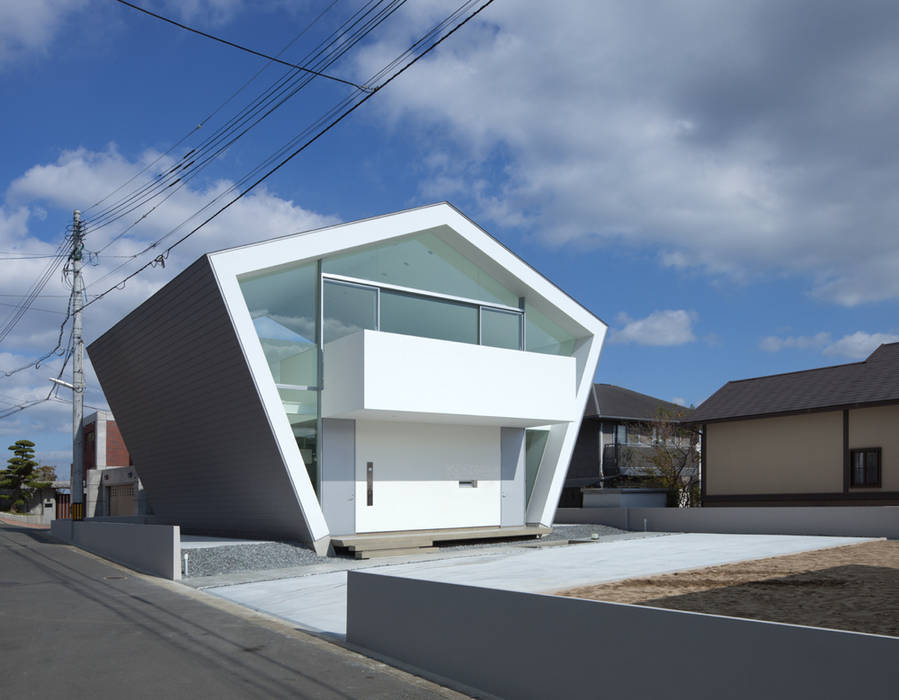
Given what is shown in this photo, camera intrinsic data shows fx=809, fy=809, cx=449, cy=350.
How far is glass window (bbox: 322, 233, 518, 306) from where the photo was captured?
802 inches

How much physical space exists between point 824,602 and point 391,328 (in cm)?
1311

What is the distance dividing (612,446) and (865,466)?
14726 mm

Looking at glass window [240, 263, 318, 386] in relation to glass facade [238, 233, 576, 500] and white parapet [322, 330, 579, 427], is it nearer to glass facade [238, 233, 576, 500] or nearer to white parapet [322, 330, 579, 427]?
glass facade [238, 233, 576, 500]

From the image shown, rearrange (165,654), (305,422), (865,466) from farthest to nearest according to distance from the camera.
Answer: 1. (865,466)
2. (305,422)
3. (165,654)

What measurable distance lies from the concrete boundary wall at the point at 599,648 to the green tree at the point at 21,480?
5532 cm

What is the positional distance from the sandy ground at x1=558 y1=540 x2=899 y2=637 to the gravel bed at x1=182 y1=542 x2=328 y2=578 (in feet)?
27.1

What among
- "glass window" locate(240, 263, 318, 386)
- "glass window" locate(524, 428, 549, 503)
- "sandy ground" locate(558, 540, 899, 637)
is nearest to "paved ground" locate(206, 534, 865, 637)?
"sandy ground" locate(558, 540, 899, 637)

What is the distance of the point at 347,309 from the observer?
792 inches

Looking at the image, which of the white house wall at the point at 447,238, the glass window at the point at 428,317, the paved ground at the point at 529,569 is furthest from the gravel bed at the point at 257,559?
the glass window at the point at 428,317

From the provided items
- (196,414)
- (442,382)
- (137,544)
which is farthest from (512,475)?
(137,544)

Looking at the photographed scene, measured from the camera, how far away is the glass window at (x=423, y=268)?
66.8 feet

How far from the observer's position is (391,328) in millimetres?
20578

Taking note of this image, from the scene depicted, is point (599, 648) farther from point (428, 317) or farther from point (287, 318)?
point (428, 317)

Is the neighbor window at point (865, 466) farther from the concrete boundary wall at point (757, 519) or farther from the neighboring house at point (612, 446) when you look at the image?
the neighboring house at point (612, 446)
